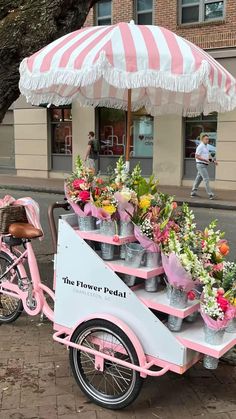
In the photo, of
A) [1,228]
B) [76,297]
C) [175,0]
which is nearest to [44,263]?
[1,228]

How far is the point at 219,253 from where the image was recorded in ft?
10.3

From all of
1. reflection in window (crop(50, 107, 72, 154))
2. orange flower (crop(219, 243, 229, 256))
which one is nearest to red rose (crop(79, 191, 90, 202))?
orange flower (crop(219, 243, 229, 256))

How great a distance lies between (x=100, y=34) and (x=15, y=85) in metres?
2.14

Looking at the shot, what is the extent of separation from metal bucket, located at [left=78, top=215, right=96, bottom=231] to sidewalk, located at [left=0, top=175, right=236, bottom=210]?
894cm

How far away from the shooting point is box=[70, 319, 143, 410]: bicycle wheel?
302 cm

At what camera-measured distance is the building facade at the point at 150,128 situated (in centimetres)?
1461

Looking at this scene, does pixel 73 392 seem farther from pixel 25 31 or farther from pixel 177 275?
pixel 25 31

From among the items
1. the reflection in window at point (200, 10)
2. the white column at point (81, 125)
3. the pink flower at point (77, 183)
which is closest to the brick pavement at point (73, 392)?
the pink flower at point (77, 183)

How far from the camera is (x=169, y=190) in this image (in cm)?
1480

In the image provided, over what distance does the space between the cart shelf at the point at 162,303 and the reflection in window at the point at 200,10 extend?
1358cm

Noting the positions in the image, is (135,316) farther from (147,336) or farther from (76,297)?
(76,297)

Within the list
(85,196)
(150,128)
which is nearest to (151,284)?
(85,196)

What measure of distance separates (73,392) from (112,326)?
66cm

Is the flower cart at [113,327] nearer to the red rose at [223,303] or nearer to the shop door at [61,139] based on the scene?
the red rose at [223,303]
